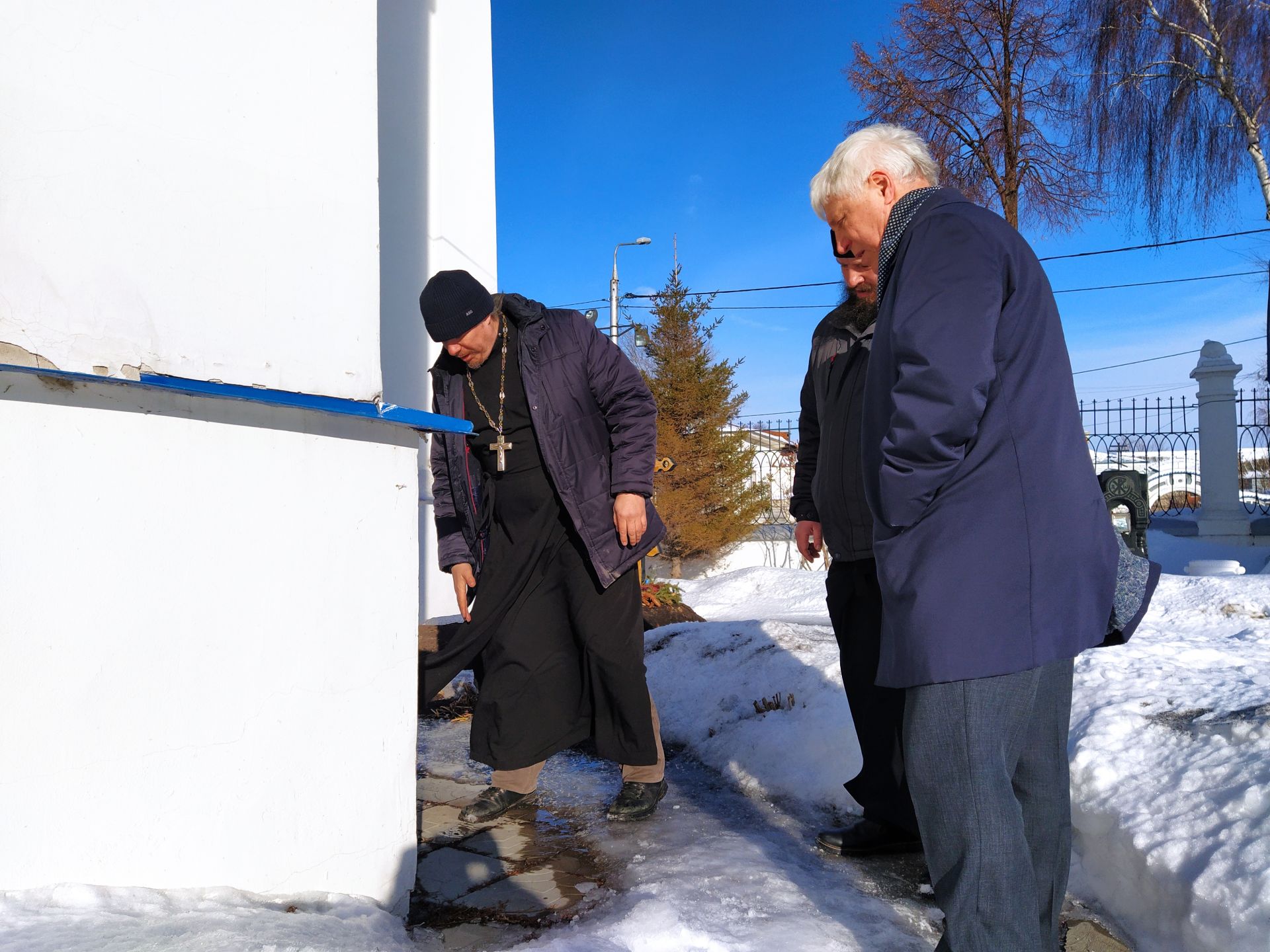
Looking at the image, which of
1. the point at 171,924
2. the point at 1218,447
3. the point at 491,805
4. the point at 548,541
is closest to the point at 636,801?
the point at 491,805

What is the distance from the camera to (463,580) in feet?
9.64

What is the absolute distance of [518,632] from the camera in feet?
9.41

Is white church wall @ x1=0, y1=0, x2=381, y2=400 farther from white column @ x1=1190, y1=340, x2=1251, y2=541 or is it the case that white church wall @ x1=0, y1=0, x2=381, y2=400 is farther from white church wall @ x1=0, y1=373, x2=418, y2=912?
white column @ x1=1190, y1=340, x2=1251, y2=541

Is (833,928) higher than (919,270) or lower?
lower

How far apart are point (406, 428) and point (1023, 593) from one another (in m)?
1.42

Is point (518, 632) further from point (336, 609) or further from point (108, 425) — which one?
point (108, 425)

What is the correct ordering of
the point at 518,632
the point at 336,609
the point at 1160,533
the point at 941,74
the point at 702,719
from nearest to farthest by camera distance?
1. the point at 336,609
2. the point at 518,632
3. the point at 702,719
4. the point at 1160,533
5. the point at 941,74

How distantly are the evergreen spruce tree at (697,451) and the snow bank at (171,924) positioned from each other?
12.7 metres

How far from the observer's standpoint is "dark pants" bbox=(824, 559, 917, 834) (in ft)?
8.30

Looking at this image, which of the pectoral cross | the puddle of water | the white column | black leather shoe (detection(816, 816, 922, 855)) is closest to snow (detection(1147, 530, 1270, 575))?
the white column

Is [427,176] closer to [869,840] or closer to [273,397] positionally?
[273,397]

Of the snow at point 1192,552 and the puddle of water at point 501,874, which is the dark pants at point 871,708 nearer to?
the puddle of water at point 501,874

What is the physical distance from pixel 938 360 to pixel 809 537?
A: 1.51 m

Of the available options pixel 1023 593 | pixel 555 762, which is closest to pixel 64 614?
pixel 1023 593
